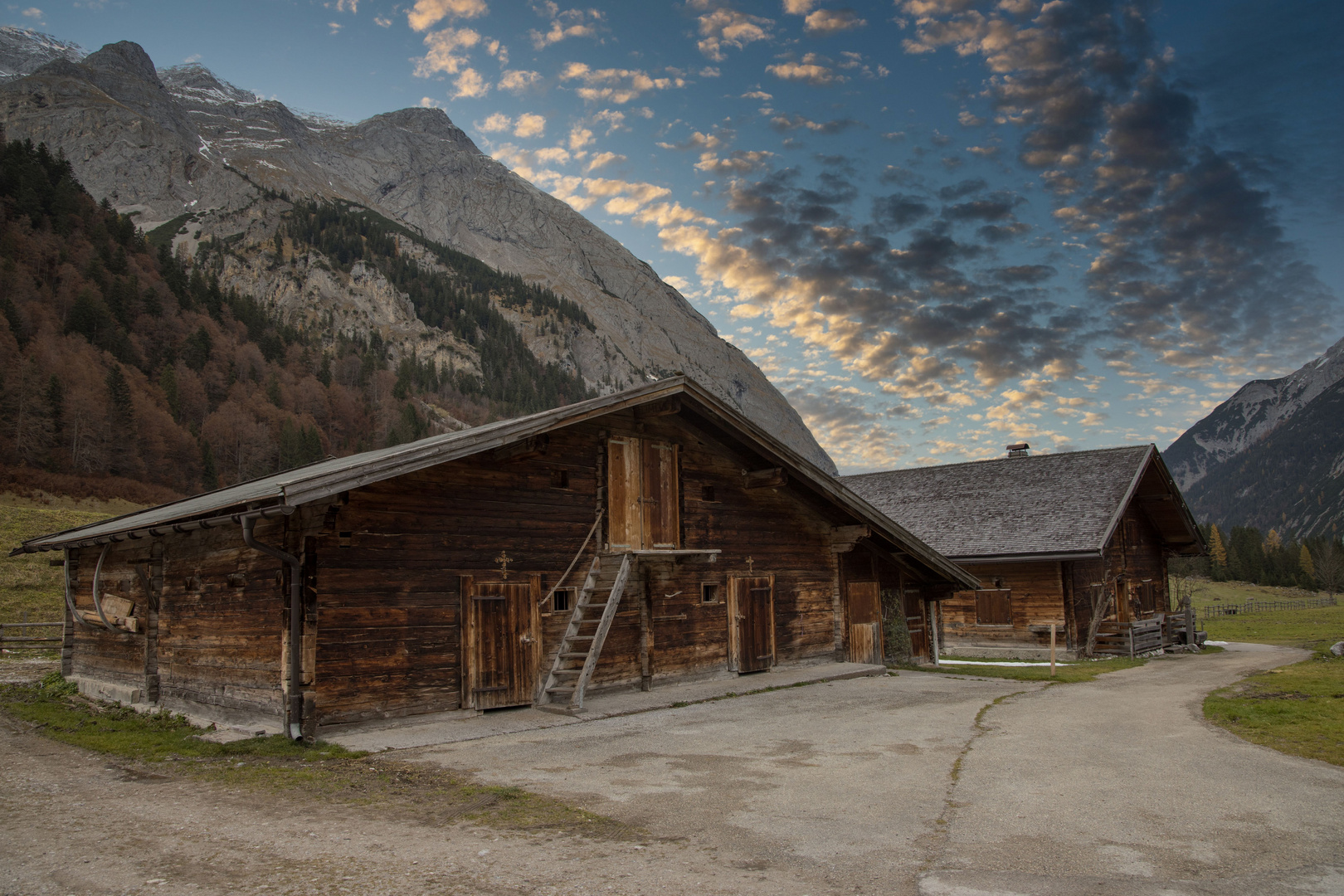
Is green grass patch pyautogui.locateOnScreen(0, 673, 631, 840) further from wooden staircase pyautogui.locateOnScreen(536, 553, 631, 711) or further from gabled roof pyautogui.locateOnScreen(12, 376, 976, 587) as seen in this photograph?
wooden staircase pyautogui.locateOnScreen(536, 553, 631, 711)

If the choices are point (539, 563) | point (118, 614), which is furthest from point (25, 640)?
point (539, 563)

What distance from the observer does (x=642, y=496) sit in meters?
16.5

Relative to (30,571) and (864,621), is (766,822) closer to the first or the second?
(864,621)

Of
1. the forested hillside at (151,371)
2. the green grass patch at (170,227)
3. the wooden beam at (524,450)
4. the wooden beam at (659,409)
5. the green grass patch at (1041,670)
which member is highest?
the green grass patch at (170,227)

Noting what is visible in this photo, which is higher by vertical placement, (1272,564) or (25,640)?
(25,640)

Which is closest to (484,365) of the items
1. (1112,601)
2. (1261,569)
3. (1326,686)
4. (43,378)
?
(43,378)

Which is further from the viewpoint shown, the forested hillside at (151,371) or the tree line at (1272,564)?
the tree line at (1272,564)

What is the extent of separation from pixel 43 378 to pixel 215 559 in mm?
83744

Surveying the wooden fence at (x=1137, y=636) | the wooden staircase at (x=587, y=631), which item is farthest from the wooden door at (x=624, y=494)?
the wooden fence at (x=1137, y=636)

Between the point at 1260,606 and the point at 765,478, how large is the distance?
67930mm

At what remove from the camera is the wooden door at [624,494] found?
1599cm

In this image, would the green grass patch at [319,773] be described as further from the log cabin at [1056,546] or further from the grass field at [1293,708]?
the log cabin at [1056,546]

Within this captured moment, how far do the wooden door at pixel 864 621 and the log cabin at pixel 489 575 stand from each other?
0.27ft

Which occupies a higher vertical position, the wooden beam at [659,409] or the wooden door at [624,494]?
the wooden beam at [659,409]
